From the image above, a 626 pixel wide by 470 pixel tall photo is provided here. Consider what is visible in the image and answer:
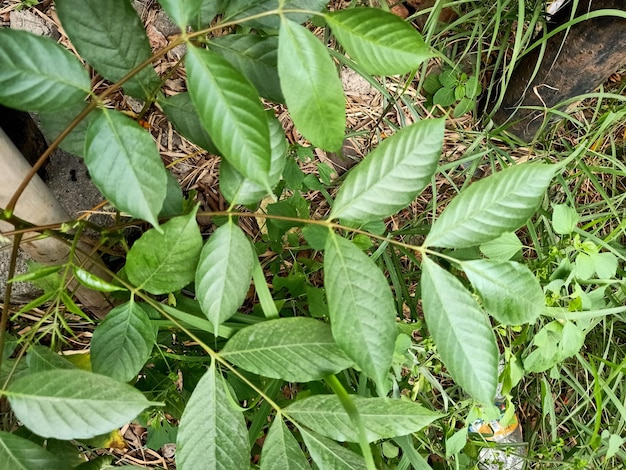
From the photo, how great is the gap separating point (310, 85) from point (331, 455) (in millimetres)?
459

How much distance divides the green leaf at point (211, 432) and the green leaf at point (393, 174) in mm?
274

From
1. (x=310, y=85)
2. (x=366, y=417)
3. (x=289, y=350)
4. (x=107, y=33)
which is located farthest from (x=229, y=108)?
(x=366, y=417)

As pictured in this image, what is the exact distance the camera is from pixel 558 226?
0.89 m

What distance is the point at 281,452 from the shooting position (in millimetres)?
643

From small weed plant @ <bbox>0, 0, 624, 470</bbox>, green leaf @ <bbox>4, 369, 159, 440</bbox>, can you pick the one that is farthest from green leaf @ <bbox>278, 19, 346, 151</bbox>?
green leaf @ <bbox>4, 369, 159, 440</bbox>

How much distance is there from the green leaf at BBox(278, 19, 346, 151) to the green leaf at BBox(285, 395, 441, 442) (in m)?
0.34

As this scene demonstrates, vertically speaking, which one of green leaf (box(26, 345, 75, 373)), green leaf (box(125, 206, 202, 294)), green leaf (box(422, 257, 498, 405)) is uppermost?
→ green leaf (box(125, 206, 202, 294))

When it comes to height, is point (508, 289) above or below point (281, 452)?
above

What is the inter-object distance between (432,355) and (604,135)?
0.98 m

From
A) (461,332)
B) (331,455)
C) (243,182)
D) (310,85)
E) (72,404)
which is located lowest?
(331,455)

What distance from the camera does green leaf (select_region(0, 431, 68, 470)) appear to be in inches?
19.9

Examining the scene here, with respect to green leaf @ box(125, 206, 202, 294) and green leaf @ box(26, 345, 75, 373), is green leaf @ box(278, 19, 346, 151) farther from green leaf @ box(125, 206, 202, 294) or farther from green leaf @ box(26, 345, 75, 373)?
green leaf @ box(26, 345, 75, 373)

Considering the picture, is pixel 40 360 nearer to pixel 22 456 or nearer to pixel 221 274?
pixel 22 456

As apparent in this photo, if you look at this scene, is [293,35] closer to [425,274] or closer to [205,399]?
[425,274]
